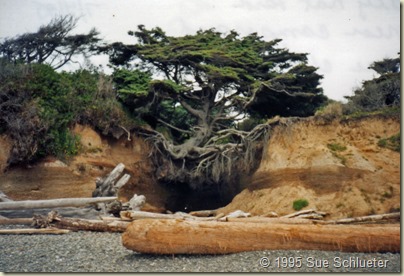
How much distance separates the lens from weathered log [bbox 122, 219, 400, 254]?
8.23 meters

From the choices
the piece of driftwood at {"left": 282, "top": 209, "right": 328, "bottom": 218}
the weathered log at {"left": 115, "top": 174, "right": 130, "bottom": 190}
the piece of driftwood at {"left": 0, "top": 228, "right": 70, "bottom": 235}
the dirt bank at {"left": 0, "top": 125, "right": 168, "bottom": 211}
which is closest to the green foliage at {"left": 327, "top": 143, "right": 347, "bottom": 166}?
the piece of driftwood at {"left": 282, "top": 209, "right": 328, "bottom": 218}

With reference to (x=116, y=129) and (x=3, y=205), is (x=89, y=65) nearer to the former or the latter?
(x=116, y=129)

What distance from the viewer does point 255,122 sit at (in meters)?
22.6

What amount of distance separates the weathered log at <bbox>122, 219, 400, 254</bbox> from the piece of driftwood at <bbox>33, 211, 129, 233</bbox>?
3231mm

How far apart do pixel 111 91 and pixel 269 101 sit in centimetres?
747

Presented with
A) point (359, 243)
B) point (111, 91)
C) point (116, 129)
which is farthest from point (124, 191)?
point (359, 243)

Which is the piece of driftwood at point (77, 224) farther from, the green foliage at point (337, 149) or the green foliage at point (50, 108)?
the green foliage at point (337, 149)

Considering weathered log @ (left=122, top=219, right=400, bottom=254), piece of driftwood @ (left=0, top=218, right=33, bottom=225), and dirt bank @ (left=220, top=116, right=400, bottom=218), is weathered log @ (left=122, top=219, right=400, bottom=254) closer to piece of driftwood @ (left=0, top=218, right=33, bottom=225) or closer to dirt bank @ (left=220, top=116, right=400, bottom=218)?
piece of driftwood @ (left=0, top=218, right=33, bottom=225)

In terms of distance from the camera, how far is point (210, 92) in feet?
71.8

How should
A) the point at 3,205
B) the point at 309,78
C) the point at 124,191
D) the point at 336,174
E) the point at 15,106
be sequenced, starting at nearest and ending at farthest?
the point at 3,205
the point at 336,174
the point at 15,106
the point at 124,191
the point at 309,78

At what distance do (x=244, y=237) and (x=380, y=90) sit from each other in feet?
42.5

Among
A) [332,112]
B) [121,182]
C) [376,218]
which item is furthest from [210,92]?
[376,218]

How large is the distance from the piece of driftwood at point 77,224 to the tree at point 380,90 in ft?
39.5

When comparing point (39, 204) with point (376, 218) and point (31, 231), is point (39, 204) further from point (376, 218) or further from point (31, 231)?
point (376, 218)
